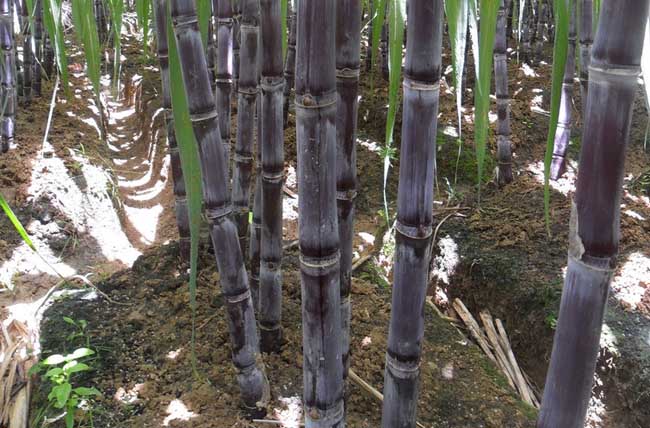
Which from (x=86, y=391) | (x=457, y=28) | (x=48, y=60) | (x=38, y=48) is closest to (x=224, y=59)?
(x=86, y=391)

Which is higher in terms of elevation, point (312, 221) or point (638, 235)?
point (312, 221)

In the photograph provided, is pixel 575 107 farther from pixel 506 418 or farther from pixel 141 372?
pixel 141 372

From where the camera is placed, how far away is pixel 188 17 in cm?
107

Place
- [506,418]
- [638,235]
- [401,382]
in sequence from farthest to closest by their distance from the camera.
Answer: [638,235] → [506,418] → [401,382]

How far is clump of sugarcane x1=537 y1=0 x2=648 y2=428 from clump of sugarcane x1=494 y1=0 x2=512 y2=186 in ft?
9.30

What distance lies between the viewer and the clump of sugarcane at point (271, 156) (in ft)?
4.62

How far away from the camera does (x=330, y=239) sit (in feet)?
3.32

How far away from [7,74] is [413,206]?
11.6 feet

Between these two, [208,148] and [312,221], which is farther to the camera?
[208,148]

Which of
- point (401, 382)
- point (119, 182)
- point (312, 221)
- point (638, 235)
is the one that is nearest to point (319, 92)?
point (312, 221)

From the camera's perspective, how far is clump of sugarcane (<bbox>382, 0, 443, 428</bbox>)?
0.95 meters

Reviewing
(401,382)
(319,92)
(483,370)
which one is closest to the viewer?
(319,92)

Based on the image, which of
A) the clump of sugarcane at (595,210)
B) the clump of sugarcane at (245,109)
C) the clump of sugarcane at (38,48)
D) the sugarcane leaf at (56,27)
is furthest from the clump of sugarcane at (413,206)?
the clump of sugarcane at (38,48)

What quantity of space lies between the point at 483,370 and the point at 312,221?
1.31 metres
